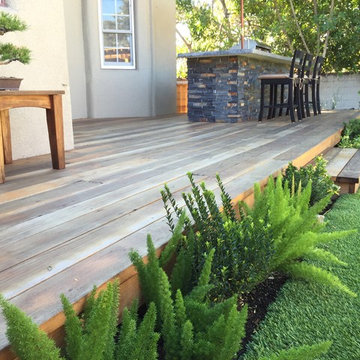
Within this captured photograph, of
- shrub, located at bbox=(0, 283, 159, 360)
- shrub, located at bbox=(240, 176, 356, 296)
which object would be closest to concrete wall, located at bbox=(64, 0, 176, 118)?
shrub, located at bbox=(240, 176, 356, 296)

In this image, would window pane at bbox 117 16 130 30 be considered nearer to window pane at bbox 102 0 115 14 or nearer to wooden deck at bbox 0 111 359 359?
window pane at bbox 102 0 115 14

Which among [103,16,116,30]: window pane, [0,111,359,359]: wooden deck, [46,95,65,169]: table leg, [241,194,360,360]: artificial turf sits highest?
[103,16,116,30]: window pane

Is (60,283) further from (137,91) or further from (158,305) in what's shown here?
(137,91)

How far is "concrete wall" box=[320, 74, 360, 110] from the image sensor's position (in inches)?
382

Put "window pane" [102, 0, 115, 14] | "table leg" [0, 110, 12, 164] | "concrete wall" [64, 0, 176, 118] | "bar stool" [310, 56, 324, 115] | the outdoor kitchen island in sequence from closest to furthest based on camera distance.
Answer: "table leg" [0, 110, 12, 164] < the outdoor kitchen island < "bar stool" [310, 56, 324, 115] < "concrete wall" [64, 0, 176, 118] < "window pane" [102, 0, 115, 14]

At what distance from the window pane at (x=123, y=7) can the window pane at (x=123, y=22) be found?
0.27ft

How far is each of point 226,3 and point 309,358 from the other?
13981 mm

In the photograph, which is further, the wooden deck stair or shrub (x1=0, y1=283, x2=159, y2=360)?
the wooden deck stair

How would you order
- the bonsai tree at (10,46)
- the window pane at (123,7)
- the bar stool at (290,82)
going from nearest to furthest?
1. the bonsai tree at (10,46)
2. the bar stool at (290,82)
3. the window pane at (123,7)

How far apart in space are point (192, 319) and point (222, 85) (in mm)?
5093

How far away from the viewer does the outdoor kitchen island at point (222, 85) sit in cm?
584

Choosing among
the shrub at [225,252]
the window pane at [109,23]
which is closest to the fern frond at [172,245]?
the shrub at [225,252]

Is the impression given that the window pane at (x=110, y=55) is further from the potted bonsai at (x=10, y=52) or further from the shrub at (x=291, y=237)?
the shrub at (x=291, y=237)

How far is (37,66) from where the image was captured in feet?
10.4
